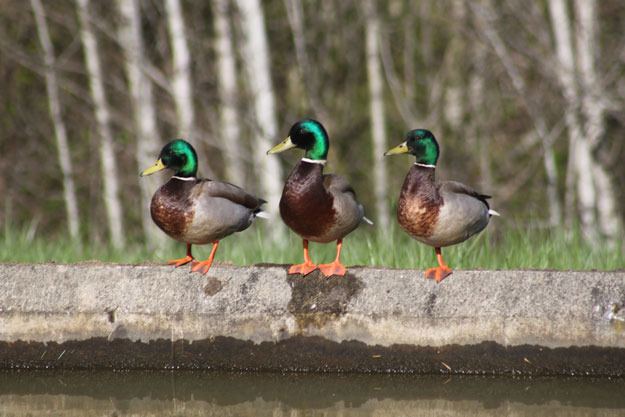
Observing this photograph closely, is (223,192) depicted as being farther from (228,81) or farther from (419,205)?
(228,81)

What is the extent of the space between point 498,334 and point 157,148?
266 inches

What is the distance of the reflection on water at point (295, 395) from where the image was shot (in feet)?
13.7

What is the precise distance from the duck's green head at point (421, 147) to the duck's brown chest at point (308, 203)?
441 mm

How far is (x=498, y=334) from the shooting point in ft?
15.1

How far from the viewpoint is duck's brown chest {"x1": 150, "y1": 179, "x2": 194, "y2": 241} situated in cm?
487

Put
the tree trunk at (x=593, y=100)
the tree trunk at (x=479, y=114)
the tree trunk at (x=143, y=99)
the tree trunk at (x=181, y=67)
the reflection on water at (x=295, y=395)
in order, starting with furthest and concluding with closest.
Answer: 1. the tree trunk at (x=479, y=114)
2. the tree trunk at (x=143, y=99)
3. the tree trunk at (x=181, y=67)
4. the tree trunk at (x=593, y=100)
5. the reflection on water at (x=295, y=395)

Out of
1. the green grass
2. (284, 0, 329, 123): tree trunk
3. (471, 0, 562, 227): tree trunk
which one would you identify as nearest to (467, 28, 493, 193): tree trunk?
(471, 0, 562, 227): tree trunk

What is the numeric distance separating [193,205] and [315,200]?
0.66 metres

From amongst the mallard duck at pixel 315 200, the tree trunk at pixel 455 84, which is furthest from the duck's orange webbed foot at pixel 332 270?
the tree trunk at pixel 455 84

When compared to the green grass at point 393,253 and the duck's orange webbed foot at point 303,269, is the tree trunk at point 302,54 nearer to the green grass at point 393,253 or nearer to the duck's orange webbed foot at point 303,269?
the green grass at point 393,253

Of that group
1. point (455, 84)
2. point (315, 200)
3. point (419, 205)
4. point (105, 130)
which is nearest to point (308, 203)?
point (315, 200)

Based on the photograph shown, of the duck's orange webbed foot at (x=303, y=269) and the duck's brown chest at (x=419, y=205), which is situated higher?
the duck's brown chest at (x=419, y=205)

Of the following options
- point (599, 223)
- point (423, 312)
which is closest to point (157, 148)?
point (599, 223)

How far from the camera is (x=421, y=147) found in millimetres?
4816
